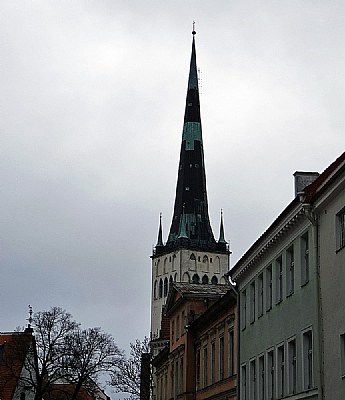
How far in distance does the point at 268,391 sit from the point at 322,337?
26.9 feet

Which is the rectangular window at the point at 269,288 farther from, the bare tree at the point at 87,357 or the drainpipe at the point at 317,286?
the bare tree at the point at 87,357

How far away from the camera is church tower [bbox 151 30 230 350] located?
498ft

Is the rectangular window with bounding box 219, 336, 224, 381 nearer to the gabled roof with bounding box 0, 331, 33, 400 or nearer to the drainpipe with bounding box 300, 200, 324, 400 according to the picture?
the drainpipe with bounding box 300, 200, 324, 400

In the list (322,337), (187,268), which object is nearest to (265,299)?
(322,337)

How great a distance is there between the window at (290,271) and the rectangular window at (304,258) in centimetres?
125

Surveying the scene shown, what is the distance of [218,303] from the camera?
140ft

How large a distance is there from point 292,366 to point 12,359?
4833 cm

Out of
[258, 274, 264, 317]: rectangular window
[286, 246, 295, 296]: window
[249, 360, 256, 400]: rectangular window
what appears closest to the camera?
[286, 246, 295, 296]: window

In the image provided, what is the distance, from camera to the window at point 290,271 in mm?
29391

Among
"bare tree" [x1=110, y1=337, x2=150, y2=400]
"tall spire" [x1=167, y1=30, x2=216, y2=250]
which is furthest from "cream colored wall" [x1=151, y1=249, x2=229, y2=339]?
"bare tree" [x1=110, y1=337, x2=150, y2=400]

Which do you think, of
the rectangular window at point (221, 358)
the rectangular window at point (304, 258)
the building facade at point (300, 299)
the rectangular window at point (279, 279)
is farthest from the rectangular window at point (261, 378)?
the rectangular window at point (221, 358)

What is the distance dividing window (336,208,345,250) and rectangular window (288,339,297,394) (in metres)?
5.59

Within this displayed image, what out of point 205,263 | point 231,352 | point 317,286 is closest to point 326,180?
point 317,286

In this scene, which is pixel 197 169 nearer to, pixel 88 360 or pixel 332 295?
pixel 88 360
